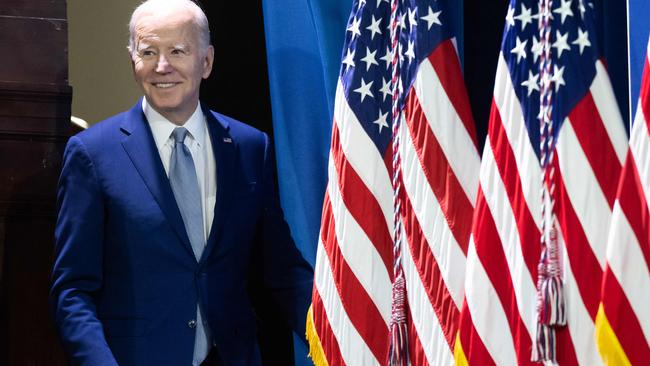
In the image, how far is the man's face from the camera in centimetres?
360

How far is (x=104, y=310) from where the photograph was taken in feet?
11.4

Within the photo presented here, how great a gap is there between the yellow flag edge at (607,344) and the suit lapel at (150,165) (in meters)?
1.21

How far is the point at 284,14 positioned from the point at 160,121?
70cm

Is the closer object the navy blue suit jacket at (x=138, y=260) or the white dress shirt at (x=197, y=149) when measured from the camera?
the navy blue suit jacket at (x=138, y=260)

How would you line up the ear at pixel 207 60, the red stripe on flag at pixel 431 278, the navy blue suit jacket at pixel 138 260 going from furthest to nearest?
the ear at pixel 207 60
the navy blue suit jacket at pixel 138 260
the red stripe on flag at pixel 431 278

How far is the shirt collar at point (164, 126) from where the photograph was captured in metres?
3.64

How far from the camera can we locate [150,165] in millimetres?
3561

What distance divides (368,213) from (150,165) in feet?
2.10

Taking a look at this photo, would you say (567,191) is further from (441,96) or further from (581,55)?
(441,96)

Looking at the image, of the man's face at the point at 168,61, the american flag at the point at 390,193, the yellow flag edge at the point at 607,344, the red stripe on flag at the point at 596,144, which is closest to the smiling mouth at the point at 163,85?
the man's face at the point at 168,61

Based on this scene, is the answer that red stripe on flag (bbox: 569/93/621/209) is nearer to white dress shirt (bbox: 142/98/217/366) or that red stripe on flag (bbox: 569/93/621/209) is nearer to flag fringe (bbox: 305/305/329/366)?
flag fringe (bbox: 305/305/329/366)

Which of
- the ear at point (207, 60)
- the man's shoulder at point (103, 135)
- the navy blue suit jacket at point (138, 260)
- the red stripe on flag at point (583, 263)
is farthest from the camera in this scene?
the ear at point (207, 60)

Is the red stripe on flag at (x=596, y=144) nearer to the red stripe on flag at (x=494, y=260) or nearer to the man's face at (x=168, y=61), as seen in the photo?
the red stripe on flag at (x=494, y=260)

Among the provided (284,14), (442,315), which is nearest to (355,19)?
(284,14)
